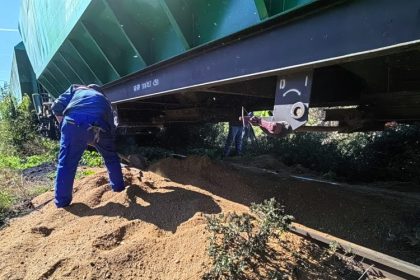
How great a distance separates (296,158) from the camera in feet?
27.7

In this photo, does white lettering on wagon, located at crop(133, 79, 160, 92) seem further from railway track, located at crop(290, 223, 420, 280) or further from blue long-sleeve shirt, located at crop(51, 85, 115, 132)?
railway track, located at crop(290, 223, 420, 280)

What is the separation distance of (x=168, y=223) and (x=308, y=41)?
2.20m

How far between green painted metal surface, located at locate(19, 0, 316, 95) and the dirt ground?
1742mm

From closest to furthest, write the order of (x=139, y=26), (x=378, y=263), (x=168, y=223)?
(x=378, y=263) < (x=168, y=223) < (x=139, y=26)

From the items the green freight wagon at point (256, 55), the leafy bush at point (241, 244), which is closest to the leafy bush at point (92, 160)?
the green freight wagon at point (256, 55)

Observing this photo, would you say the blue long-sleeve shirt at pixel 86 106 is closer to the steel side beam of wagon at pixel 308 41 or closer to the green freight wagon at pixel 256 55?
the green freight wagon at pixel 256 55

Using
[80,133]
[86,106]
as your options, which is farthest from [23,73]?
[80,133]

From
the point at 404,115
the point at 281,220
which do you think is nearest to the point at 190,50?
the point at 281,220

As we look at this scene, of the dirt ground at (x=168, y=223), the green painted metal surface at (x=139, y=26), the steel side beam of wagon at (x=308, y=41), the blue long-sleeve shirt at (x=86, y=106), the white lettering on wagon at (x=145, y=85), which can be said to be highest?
the green painted metal surface at (x=139, y=26)

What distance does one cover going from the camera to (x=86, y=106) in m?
4.60

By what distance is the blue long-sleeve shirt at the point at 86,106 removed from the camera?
4.57m

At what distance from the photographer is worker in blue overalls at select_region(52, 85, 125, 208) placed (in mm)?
4422

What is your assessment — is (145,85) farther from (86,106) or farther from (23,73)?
(23,73)

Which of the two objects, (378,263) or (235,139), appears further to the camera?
(235,139)
